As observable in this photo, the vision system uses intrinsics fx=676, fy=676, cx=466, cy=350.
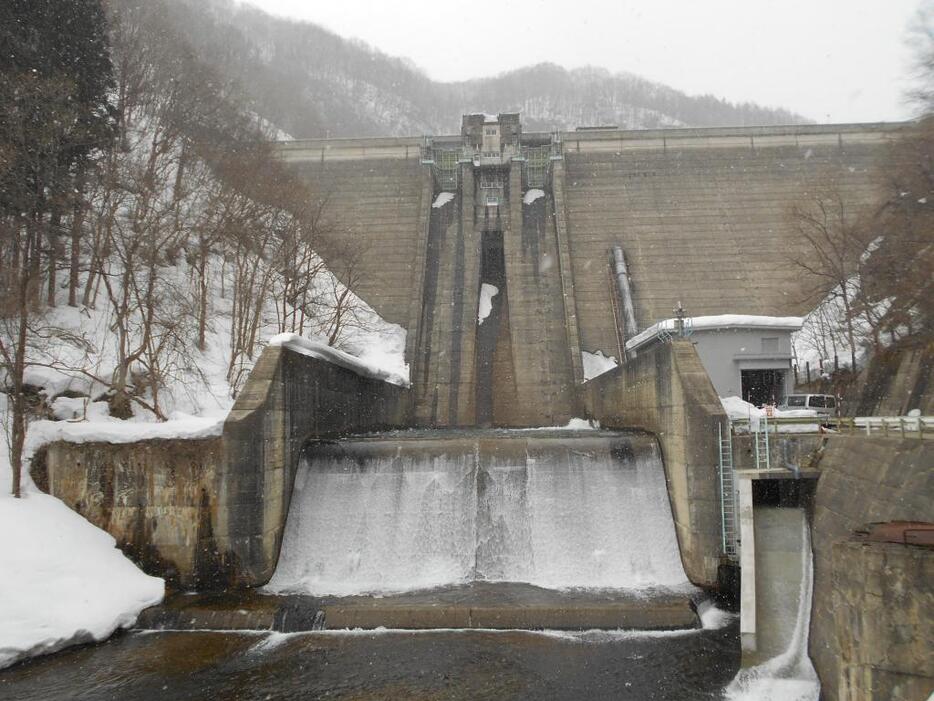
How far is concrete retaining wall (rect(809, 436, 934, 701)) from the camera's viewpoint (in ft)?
17.3

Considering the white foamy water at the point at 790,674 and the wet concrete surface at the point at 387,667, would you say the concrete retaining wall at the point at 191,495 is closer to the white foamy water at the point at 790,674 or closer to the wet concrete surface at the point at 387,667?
the wet concrete surface at the point at 387,667

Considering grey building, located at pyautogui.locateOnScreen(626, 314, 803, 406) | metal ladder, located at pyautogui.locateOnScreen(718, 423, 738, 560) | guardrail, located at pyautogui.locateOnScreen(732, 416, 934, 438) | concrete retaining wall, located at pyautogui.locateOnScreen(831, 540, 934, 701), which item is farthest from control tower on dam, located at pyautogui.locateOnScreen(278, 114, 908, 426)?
concrete retaining wall, located at pyautogui.locateOnScreen(831, 540, 934, 701)

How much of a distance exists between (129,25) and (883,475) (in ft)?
93.0

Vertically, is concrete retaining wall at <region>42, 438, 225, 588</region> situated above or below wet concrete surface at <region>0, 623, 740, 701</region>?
above

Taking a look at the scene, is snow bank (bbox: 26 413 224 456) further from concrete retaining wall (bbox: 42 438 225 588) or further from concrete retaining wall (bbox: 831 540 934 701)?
concrete retaining wall (bbox: 831 540 934 701)

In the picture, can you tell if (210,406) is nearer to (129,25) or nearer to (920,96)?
(129,25)

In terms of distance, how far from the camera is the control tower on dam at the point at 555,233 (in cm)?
2522

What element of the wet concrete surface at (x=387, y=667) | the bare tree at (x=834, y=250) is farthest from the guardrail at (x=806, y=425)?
the bare tree at (x=834, y=250)

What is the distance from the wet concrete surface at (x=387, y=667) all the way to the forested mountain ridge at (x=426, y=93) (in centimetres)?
5863

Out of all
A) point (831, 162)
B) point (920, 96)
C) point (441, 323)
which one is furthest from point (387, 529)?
point (831, 162)

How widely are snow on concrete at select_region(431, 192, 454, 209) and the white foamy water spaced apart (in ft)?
81.9

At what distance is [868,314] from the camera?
19703 mm

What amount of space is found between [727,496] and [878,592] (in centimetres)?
529

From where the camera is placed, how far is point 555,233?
29500 millimetres
